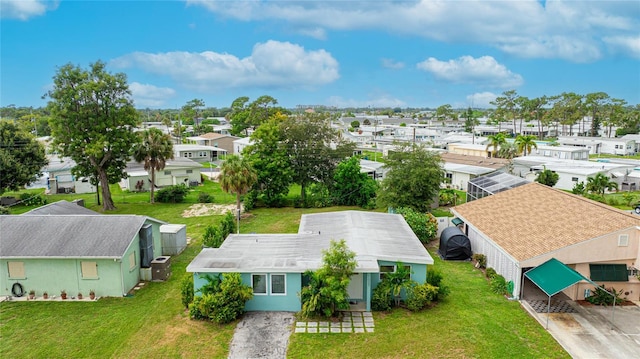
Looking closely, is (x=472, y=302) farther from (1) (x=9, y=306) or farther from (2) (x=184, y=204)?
(2) (x=184, y=204)

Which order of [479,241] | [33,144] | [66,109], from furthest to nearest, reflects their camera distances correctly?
[33,144]
[66,109]
[479,241]

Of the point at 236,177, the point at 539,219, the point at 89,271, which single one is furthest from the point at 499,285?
the point at 236,177

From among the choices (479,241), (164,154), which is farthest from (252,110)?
(479,241)

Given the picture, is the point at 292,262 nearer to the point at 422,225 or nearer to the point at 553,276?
the point at 553,276

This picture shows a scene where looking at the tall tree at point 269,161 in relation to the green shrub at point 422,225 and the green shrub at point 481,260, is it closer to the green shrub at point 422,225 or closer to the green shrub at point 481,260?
the green shrub at point 422,225

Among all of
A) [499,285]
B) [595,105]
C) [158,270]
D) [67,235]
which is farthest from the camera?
[595,105]

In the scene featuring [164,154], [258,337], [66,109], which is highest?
[66,109]
